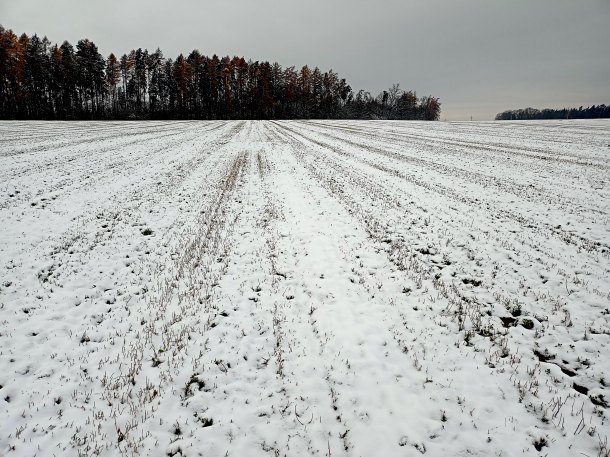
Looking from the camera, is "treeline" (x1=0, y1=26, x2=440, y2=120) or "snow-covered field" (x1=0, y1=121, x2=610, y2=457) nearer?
"snow-covered field" (x1=0, y1=121, x2=610, y2=457)

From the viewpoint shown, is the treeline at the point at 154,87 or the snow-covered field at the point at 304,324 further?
the treeline at the point at 154,87

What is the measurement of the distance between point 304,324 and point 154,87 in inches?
4231

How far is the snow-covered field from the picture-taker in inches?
176

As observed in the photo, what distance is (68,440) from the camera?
14.2 ft

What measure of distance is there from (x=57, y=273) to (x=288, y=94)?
4230 inches

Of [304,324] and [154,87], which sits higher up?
[154,87]

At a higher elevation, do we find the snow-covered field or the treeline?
the treeline

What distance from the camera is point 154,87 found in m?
94.3

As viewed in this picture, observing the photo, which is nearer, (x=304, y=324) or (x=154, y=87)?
(x=304, y=324)

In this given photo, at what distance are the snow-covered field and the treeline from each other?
3355 inches

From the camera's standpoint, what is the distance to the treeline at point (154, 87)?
75.1m

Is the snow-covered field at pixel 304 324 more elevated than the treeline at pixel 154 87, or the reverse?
the treeline at pixel 154 87

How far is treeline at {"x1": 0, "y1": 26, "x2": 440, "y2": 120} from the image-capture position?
75125 mm

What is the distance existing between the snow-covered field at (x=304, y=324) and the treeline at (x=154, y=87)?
85207 millimetres
